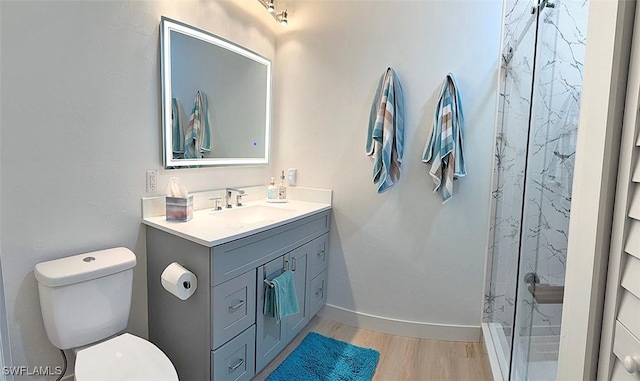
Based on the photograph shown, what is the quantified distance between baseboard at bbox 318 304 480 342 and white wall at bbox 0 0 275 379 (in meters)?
1.39

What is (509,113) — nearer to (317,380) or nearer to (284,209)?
(284,209)

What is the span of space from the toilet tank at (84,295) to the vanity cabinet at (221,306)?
0.68ft

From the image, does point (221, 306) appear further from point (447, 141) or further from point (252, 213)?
point (447, 141)

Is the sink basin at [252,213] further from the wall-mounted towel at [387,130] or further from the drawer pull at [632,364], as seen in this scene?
the drawer pull at [632,364]

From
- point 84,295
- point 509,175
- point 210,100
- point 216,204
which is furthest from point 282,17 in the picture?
point 84,295

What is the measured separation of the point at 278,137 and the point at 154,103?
1.04 meters

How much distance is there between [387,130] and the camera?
2117 mm

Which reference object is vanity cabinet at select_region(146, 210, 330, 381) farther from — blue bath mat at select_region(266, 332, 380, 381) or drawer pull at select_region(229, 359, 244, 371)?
blue bath mat at select_region(266, 332, 380, 381)

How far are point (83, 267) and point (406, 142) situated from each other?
1935 millimetres

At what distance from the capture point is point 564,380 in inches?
32.9

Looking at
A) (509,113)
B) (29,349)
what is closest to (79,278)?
(29,349)

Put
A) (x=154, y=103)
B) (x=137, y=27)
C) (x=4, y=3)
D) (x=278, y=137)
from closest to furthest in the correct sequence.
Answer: (x=4, y=3) < (x=137, y=27) < (x=154, y=103) < (x=278, y=137)

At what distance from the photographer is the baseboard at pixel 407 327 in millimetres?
2242

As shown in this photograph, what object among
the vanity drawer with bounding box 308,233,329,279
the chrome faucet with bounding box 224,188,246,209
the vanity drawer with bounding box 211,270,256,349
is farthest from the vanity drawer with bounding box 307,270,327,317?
the chrome faucet with bounding box 224,188,246,209
